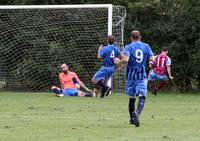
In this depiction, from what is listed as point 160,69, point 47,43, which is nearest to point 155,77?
point 160,69

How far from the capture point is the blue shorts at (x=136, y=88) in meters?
12.2

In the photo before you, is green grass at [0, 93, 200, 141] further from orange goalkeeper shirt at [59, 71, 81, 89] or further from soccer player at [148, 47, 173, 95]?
soccer player at [148, 47, 173, 95]

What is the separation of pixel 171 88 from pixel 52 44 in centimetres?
509

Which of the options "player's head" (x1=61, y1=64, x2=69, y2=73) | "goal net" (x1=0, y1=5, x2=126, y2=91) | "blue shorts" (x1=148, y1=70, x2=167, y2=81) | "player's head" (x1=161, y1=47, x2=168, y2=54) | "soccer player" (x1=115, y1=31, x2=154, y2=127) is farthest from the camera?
"goal net" (x1=0, y1=5, x2=126, y2=91)

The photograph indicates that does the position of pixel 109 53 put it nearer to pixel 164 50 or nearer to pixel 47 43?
pixel 164 50

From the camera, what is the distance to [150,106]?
664 inches

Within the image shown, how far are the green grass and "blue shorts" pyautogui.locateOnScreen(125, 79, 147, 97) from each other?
0.62 meters

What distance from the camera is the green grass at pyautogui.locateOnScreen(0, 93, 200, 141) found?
33.6ft

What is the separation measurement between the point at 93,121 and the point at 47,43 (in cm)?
1162

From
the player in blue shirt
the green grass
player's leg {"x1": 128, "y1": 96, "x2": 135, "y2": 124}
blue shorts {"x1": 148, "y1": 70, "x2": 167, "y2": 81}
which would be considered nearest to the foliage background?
blue shorts {"x1": 148, "y1": 70, "x2": 167, "y2": 81}

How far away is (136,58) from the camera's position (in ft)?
40.1

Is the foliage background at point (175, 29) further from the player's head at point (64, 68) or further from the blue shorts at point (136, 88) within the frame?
the blue shorts at point (136, 88)

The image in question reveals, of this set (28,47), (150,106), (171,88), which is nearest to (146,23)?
(171,88)

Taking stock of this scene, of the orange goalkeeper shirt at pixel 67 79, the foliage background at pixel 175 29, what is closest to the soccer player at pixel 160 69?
the foliage background at pixel 175 29
